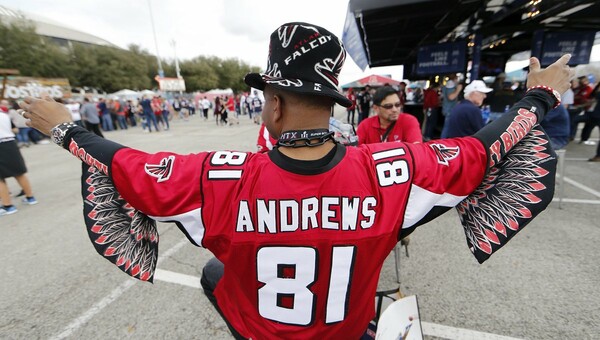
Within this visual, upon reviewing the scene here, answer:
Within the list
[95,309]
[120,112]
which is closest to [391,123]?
[95,309]

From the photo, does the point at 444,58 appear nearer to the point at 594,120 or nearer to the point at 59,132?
the point at 594,120

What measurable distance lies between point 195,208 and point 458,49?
427 inches

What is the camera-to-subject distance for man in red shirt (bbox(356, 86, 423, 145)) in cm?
327

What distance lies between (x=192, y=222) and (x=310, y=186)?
1.56 ft

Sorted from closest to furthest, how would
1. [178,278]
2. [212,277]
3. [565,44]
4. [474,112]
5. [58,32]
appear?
[212,277], [178,278], [474,112], [565,44], [58,32]

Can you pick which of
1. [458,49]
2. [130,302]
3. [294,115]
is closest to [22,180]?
[130,302]

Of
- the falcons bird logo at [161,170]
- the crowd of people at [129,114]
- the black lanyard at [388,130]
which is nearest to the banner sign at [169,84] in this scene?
the crowd of people at [129,114]

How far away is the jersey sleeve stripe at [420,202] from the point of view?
1058mm

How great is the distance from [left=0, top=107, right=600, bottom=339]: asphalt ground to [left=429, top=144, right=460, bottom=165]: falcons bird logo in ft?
5.80

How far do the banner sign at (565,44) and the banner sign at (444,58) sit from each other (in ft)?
7.74

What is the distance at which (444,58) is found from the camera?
9.52 meters

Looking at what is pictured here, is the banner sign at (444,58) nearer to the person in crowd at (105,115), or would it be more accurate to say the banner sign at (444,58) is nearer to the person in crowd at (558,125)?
the person in crowd at (558,125)

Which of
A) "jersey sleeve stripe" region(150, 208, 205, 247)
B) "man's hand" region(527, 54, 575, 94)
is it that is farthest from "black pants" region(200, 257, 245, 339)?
"man's hand" region(527, 54, 575, 94)

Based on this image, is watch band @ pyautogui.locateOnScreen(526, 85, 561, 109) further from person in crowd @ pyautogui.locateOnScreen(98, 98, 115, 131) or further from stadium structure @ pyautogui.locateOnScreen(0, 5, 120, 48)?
stadium structure @ pyautogui.locateOnScreen(0, 5, 120, 48)
